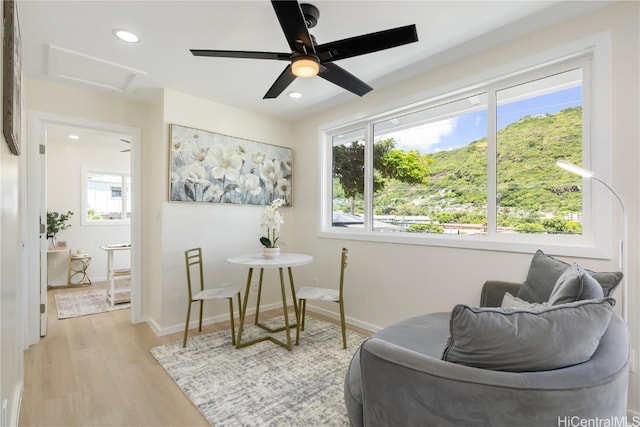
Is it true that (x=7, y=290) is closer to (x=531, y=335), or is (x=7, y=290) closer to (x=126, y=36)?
(x=126, y=36)

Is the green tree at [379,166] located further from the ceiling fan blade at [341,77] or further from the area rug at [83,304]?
the area rug at [83,304]

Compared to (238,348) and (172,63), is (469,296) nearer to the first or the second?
(238,348)

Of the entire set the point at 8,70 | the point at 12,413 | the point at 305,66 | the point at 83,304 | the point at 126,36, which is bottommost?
the point at 83,304

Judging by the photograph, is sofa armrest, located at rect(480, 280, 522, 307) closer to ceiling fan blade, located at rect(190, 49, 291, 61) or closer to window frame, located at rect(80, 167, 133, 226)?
ceiling fan blade, located at rect(190, 49, 291, 61)

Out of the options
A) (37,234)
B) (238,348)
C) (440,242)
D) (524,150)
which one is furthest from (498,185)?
(37,234)

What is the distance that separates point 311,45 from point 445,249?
1.92 meters

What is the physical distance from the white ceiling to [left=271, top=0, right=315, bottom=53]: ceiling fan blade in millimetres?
338

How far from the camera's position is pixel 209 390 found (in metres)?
2.14

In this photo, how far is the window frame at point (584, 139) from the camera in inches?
75.1

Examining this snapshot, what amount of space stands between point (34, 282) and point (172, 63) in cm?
244

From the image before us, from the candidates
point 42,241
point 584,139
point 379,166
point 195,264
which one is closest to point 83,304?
point 42,241

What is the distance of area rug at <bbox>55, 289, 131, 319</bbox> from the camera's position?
3826 millimetres

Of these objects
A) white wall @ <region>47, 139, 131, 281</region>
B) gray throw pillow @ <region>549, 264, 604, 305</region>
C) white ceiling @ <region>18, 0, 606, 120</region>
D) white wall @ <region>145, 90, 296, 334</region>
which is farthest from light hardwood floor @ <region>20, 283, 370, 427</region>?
white wall @ <region>47, 139, 131, 281</region>

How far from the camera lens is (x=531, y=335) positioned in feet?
3.36
